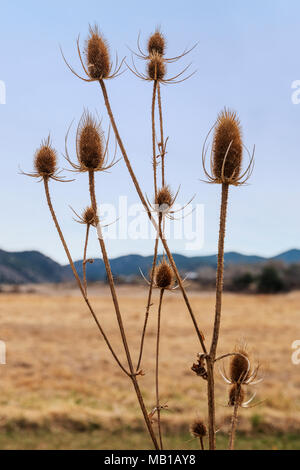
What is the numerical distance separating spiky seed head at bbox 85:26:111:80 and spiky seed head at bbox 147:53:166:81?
317 mm

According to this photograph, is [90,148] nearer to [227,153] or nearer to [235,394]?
[227,153]

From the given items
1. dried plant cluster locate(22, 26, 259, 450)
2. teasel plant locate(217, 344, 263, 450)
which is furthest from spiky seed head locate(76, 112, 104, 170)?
teasel plant locate(217, 344, 263, 450)

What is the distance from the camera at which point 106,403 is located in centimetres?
2611

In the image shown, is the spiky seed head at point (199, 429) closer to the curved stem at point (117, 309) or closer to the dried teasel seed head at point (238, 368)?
the dried teasel seed head at point (238, 368)

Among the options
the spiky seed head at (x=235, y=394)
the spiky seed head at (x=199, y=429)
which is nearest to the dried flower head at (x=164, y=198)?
the spiky seed head at (x=235, y=394)

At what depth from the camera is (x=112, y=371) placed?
34.7 m

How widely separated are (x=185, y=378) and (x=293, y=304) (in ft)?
130

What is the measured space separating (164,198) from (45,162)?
0.65m

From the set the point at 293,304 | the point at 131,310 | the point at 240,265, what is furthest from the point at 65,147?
the point at 240,265

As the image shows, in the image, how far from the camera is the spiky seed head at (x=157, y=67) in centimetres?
290

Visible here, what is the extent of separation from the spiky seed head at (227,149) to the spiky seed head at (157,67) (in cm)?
62

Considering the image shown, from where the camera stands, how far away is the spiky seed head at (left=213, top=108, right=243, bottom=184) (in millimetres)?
2322

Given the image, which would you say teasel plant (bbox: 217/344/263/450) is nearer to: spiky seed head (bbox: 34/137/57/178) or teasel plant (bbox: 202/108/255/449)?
teasel plant (bbox: 202/108/255/449)
